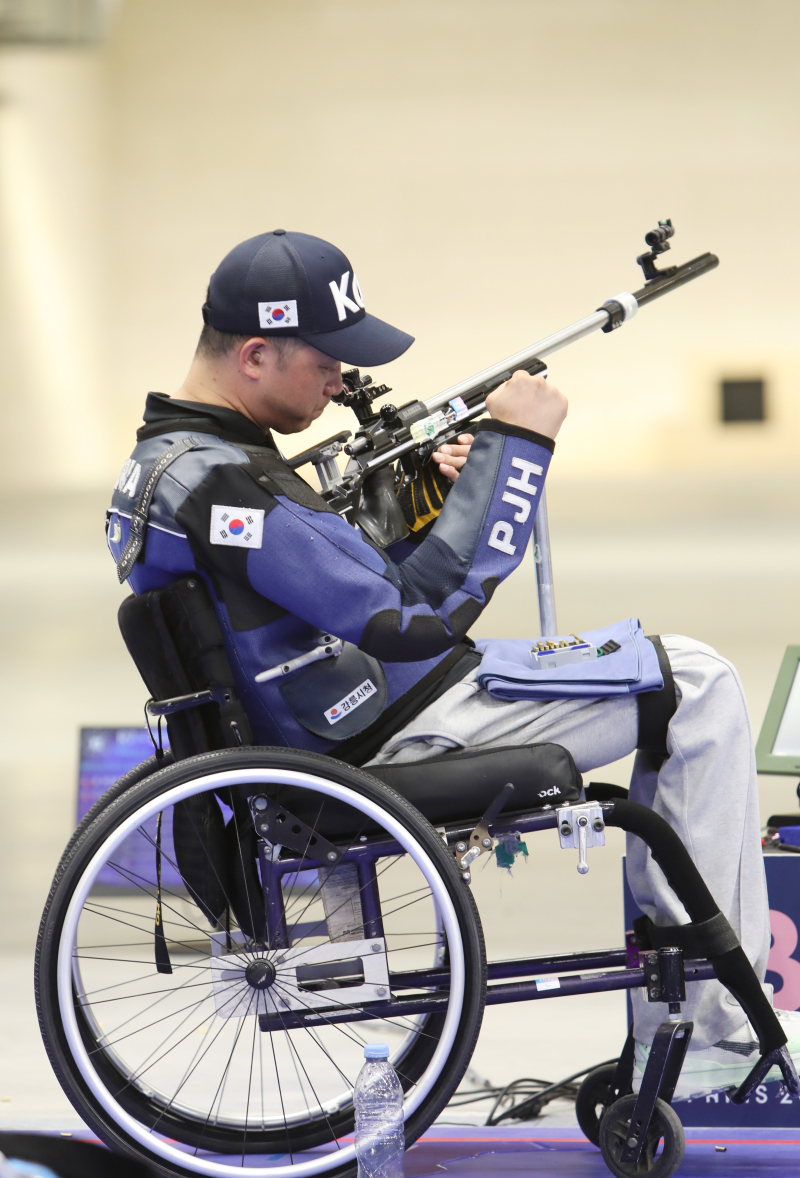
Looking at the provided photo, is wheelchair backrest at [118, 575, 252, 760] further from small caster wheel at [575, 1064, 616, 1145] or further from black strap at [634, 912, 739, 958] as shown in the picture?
small caster wheel at [575, 1064, 616, 1145]

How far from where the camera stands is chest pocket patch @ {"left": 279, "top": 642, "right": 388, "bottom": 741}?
4.19ft

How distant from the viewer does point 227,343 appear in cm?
138

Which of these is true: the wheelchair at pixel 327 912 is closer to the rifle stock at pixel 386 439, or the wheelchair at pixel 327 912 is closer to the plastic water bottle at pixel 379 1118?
the plastic water bottle at pixel 379 1118

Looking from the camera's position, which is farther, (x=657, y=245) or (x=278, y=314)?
(x=657, y=245)

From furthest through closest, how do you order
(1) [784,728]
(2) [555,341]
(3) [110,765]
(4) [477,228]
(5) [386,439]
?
(4) [477,228]
(3) [110,765]
(1) [784,728]
(2) [555,341]
(5) [386,439]

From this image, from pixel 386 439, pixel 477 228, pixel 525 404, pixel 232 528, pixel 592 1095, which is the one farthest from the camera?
pixel 477 228

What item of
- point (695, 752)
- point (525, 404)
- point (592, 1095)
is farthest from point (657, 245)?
point (592, 1095)

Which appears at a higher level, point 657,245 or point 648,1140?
point 657,245

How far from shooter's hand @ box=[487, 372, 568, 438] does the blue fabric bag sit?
0.86 feet

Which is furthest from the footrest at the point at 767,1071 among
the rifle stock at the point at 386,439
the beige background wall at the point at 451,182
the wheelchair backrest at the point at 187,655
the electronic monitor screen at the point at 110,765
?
the beige background wall at the point at 451,182

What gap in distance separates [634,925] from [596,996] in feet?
4.98

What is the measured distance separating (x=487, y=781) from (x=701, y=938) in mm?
293

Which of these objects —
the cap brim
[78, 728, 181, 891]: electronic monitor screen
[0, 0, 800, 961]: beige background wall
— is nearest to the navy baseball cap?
the cap brim

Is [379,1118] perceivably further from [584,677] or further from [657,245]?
[657,245]
